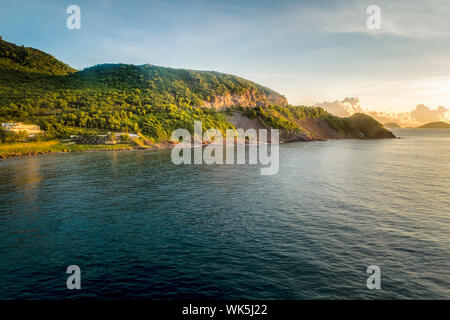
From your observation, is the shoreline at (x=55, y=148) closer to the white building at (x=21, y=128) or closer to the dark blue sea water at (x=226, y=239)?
the white building at (x=21, y=128)

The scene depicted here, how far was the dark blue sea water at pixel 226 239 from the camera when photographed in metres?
24.4

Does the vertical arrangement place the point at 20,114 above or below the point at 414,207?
above

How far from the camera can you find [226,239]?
34.9m

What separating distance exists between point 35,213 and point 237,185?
43369 mm

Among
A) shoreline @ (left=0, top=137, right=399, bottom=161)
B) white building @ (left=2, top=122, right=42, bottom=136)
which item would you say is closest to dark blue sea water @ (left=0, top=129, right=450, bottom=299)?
shoreline @ (left=0, top=137, right=399, bottom=161)

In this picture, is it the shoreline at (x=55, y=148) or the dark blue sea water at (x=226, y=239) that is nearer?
the dark blue sea water at (x=226, y=239)

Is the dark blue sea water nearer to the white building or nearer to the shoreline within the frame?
the shoreline

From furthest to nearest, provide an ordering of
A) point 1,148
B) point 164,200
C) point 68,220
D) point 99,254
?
point 1,148
point 164,200
point 68,220
point 99,254

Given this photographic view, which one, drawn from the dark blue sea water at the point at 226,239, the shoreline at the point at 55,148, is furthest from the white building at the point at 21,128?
the dark blue sea water at the point at 226,239

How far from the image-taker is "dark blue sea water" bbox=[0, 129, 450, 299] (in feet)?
80.0

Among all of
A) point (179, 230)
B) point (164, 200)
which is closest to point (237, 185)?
point (164, 200)

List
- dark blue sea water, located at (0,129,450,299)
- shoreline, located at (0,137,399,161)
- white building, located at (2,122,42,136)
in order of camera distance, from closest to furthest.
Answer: dark blue sea water, located at (0,129,450,299)
shoreline, located at (0,137,399,161)
white building, located at (2,122,42,136)
